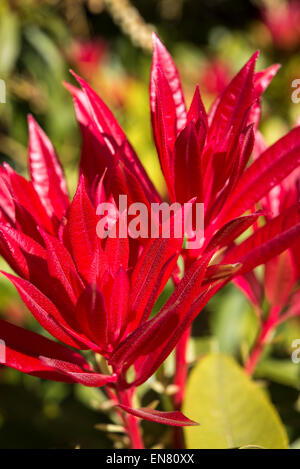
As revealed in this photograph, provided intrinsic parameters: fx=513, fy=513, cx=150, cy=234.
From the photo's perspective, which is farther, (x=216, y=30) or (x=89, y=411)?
(x=216, y=30)

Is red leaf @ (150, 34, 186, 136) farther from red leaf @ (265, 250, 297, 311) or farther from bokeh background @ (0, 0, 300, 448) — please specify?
bokeh background @ (0, 0, 300, 448)

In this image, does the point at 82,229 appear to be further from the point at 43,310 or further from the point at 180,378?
the point at 180,378

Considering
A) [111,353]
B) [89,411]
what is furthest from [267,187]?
[89,411]

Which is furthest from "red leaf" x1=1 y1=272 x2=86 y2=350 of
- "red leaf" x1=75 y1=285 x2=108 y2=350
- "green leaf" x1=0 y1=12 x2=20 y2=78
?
"green leaf" x1=0 y1=12 x2=20 y2=78

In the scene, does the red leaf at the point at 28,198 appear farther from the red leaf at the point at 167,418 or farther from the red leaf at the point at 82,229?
the red leaf at the point at 167,418

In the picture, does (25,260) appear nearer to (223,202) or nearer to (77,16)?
(223,202)

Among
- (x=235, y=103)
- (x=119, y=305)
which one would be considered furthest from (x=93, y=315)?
(x=235, y=103)
